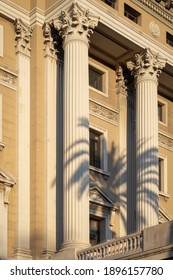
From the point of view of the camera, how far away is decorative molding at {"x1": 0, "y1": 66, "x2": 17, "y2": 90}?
34250 millimetres

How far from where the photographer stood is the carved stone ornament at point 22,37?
116 ft

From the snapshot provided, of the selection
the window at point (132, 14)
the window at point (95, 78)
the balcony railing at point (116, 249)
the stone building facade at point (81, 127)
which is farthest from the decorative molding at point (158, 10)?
the balcony railing at point (116, 249)

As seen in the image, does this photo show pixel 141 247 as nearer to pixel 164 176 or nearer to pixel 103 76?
pixel 103 76

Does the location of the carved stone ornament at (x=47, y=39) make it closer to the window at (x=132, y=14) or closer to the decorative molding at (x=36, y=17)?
the decorative molding at (x=36, y=17)

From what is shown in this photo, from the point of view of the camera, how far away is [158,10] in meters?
40.4

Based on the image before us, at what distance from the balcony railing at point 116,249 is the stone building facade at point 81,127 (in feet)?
0.15

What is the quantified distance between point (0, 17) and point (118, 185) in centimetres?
971

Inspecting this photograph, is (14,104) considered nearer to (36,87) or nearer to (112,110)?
(36,87)

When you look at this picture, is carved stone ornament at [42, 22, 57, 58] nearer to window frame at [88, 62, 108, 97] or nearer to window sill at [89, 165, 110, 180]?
window frame at [88, 62, 108, 97]

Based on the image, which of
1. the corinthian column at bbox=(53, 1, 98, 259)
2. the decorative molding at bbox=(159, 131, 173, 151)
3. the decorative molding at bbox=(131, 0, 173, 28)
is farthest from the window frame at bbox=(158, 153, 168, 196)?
the corinthian column at bbox=(53, 1, 98, 259)

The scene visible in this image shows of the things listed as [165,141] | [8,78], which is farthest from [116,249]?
[165,141]

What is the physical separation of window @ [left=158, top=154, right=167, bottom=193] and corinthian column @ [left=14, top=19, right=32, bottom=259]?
9.77 m

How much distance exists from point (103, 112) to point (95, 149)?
1.96m

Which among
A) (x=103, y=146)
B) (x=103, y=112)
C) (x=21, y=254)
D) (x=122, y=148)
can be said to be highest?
(x=103, y=112)
